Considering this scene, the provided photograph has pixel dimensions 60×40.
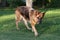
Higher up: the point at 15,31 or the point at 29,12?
the point at 29,12

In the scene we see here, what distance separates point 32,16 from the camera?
1028 centimetres

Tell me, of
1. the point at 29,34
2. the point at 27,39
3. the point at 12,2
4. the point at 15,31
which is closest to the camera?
the point at 27,39

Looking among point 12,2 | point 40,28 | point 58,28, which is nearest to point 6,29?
point 40,28

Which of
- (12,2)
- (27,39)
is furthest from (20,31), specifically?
(12,2)

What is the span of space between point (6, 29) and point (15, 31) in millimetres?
724

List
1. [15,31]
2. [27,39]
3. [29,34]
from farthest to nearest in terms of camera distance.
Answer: [15,31]
[29,34]
[27,39]

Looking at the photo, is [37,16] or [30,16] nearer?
[37,16]

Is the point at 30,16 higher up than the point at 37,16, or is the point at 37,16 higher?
the point at 37,16

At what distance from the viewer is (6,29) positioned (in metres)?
12.0

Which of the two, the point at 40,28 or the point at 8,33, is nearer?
the point at 8,33

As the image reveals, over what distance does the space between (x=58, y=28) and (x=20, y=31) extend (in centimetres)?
181

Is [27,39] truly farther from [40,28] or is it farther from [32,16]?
[40,28]

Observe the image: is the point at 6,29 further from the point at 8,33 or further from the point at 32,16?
the point at 32,16

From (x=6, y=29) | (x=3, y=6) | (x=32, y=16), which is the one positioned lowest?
(x=3, y=6)
